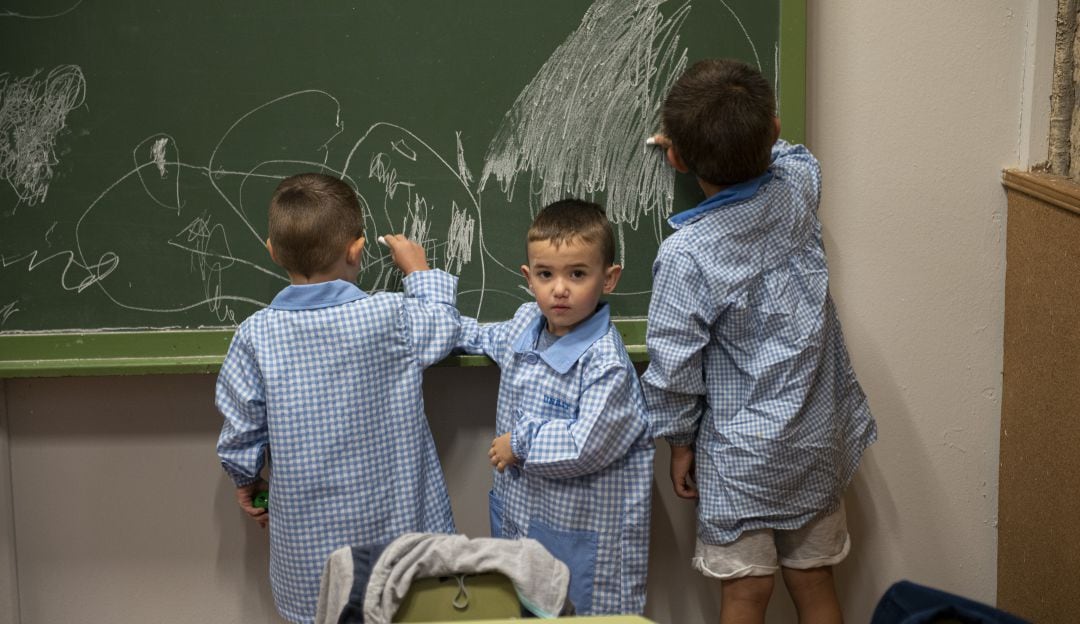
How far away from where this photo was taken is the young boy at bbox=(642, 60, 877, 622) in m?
2.14

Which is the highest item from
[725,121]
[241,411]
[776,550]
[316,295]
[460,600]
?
[725,121]

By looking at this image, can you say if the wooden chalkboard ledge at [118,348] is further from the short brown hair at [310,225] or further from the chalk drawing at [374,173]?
the short brown hair at [310,225]

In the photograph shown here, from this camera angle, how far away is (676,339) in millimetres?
2164

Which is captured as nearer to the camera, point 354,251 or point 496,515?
point 354,251

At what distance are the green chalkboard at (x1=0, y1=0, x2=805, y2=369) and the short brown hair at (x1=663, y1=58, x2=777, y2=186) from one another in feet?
0.82

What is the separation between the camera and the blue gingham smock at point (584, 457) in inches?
86.0

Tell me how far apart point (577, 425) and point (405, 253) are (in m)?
0.58

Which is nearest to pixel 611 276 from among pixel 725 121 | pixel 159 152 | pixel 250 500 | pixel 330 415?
pixel 725 121

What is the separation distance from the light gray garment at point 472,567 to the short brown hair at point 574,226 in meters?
0.64

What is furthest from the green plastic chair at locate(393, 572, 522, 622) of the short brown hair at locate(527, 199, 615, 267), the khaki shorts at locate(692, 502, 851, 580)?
the short brown hair at locate(527, 199, 615, 267)

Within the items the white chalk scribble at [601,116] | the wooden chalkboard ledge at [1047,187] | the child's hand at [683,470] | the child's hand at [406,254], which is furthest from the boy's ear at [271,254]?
the wooden chalkboard ledge at [1047,187]

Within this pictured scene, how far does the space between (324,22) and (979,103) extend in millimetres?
1514

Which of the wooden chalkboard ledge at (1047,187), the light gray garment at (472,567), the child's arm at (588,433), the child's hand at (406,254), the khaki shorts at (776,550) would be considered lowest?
the khaki shorts at (776,550)

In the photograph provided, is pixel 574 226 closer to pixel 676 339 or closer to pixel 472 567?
pixel 676 339
